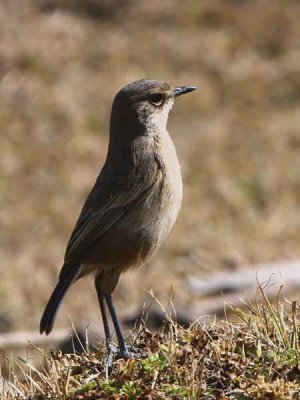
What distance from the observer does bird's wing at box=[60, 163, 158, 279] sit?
6.34 meters

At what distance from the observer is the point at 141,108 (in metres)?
6.80

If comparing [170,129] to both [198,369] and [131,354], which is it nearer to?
[131,354]

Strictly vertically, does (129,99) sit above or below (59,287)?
above

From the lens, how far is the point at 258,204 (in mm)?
12641

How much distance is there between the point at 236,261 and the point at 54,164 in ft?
9.64

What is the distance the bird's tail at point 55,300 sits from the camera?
6223mm

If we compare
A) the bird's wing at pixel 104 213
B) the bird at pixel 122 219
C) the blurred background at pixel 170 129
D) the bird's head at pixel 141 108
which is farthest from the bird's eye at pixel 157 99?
the blurred background at pixel 170 129

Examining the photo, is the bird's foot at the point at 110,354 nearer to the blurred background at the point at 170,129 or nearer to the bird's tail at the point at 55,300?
the bird's tail at the point at 55,300

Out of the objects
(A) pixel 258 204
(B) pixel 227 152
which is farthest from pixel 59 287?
(B) pixel 227 152

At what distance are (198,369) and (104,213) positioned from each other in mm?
1567

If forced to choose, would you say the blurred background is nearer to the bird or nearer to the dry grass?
the bird

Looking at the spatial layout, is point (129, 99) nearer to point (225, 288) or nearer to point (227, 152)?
point (225, 288)

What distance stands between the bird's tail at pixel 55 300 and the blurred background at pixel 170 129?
13.3 ft

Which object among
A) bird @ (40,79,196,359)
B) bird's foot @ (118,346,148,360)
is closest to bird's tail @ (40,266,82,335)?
bird @ (40,79,196,359)
